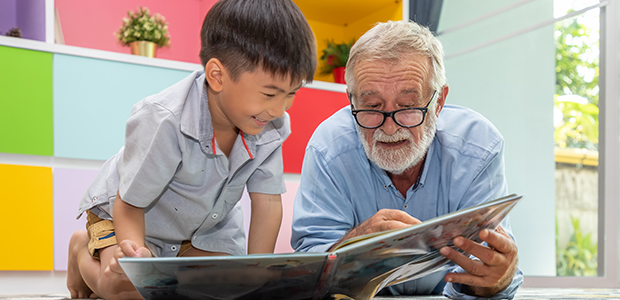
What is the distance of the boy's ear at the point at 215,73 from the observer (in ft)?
3.95

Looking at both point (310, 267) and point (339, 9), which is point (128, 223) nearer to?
point (310, 267)

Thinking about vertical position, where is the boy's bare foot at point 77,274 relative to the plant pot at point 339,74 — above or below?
below

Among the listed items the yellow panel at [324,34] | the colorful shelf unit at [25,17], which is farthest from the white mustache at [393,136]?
the yellow panel at [324,34]

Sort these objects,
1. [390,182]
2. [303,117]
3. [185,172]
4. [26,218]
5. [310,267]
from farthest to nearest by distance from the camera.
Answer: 1. [303,117]
2. [26,218]
3. [390,182]
4. [185,172]
5. [310,267]

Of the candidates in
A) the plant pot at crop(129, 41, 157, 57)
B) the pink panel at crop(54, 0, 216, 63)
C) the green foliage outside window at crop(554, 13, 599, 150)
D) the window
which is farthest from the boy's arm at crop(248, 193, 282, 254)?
the green foliage outside window at crop(554, 13, 599, 150)

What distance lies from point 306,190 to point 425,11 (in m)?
2.14

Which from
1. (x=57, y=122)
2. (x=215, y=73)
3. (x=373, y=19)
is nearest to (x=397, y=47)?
(x=215, y=73)

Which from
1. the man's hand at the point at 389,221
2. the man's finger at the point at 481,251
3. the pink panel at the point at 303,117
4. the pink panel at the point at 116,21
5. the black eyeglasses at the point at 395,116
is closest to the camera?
the man's finger at the point at 481,251

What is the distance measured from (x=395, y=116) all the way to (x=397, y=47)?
19 centimetres

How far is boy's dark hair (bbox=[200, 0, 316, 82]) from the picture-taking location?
1.16 m

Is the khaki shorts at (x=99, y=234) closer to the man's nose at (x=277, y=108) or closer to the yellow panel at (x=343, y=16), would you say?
the man's nose at (x=277, y=108)

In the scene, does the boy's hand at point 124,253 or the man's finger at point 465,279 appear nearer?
the boy's hand at point 124,253

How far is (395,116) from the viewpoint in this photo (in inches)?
49.6

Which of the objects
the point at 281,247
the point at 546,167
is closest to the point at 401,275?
the point at 281,247
